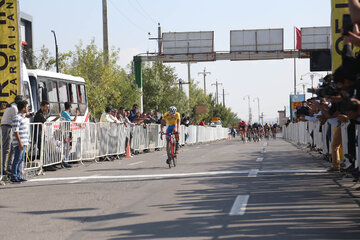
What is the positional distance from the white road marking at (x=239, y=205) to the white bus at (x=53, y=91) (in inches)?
470

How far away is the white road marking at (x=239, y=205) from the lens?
7492mm

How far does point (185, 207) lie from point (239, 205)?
0.75m

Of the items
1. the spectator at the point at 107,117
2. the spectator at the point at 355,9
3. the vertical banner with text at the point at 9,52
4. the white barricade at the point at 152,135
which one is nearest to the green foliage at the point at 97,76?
the white barricade at the point at 152,135

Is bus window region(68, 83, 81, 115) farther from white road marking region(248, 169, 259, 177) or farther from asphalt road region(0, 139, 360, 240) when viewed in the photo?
white road marking region(248, 169, 259, 177)

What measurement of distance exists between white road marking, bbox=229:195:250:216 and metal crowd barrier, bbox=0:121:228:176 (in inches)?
251

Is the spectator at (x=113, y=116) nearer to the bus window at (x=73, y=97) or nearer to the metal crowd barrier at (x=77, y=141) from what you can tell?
the metal crowd barrier at (x=77, y=141)

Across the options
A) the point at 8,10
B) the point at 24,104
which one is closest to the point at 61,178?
the point at 24,104

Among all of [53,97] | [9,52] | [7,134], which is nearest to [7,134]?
[7,134]

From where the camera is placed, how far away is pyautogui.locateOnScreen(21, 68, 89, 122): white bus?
2034 cm

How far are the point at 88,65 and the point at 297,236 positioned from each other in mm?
43322

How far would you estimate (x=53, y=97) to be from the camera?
22.4 metres

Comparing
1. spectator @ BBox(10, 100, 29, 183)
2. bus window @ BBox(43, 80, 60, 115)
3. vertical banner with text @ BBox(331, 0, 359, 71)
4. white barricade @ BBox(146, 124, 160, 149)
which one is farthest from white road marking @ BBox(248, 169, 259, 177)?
white barricade @ BBox(146, 124, 160, 149)

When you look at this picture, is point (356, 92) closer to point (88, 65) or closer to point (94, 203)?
point (94, 203)

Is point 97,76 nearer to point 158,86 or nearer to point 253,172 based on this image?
point 158,86
